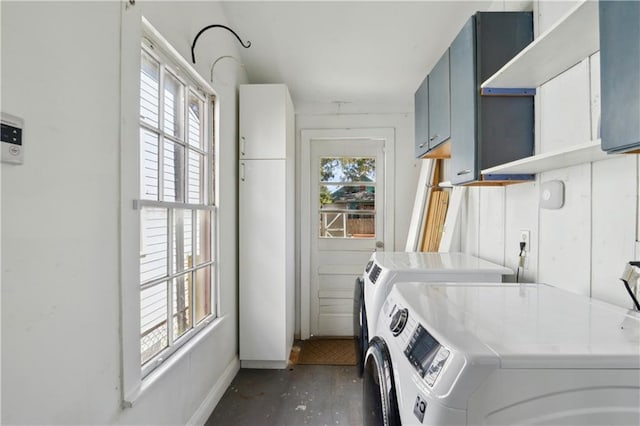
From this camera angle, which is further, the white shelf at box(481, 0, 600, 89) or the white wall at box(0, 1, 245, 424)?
the white shelf at box(481, 0, 600, 89)

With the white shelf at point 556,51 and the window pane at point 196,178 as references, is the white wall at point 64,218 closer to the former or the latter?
the window pane at point 196,178

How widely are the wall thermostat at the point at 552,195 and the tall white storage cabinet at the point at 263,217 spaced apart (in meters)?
1.66

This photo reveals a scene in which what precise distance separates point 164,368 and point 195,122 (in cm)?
133

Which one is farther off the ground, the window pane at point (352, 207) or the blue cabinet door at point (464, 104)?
the blue cabinet door at point (464, 104)

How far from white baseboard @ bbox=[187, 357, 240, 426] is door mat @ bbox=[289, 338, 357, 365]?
0.52m

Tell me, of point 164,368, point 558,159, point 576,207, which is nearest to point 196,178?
point 164,368

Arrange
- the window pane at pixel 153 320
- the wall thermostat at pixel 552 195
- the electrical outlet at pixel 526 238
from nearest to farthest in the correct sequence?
the wall thermostat at pixel 552 195
the window pane at pixel 153 320
the electrical outlet at pixel 526 238

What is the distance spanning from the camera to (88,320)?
38.8 inches

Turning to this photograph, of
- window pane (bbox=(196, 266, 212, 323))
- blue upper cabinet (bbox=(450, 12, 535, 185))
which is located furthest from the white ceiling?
window pane (bbox=(196, 266, 212, 323))

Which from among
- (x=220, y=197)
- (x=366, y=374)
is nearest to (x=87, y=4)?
(x=220, y=197)

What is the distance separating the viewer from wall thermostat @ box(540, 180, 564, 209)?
1264mm

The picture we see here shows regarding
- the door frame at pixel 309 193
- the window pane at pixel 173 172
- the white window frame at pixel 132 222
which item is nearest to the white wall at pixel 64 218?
the white window frame at pixel 132 222

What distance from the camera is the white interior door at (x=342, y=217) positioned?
324 cm

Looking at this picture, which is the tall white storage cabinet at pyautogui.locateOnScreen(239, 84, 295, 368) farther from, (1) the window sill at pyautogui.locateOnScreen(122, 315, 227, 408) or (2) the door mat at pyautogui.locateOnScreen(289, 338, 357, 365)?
(1) the window sill at pyautogui.locateOnScreen(122, 315, 227, 408)
